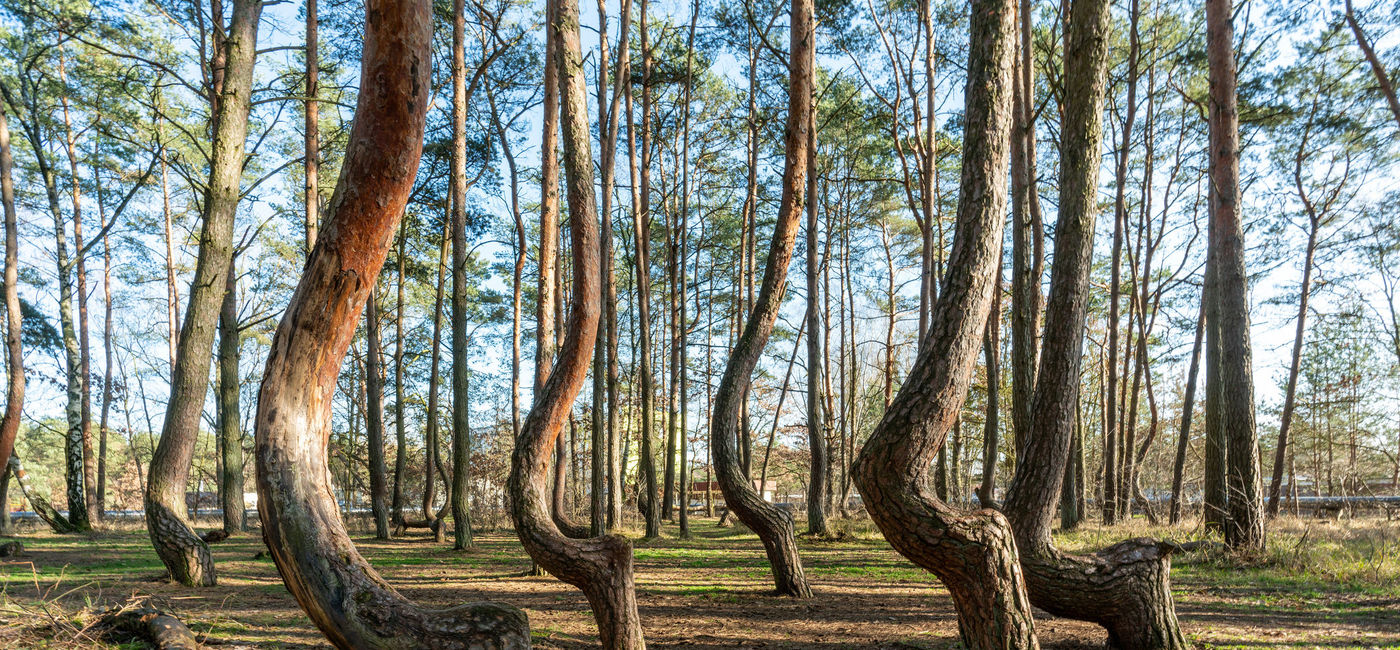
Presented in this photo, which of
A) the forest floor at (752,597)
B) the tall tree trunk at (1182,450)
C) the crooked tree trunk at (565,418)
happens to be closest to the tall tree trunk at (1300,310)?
the tall tree trunk at (1182,450)

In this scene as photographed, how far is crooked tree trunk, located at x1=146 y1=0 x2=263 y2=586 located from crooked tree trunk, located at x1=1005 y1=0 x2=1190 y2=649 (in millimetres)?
7480

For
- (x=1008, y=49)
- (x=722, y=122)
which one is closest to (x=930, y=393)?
(x=1008, y=49)

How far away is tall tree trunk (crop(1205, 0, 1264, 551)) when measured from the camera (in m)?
7.43

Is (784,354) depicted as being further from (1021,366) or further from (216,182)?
(216,182)

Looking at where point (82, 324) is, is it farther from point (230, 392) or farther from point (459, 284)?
point (459, 284)

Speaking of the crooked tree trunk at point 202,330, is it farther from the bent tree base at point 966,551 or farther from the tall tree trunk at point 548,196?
the bent tree base at point 966,551

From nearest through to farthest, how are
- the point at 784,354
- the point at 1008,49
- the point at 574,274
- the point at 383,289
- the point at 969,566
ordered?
the point at 969,566, the point at 1008,49, the point at 574,274, the point at 383,289, the point at 784,354

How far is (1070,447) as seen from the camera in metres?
4.80

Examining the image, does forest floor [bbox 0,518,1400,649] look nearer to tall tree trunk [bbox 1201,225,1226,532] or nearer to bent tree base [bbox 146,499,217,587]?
bent tree base [bbox 146,499,217,587]

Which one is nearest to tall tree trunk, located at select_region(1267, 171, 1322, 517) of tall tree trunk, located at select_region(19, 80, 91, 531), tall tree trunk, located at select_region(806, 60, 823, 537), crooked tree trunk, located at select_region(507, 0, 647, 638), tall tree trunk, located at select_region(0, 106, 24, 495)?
tall tree trunk, located at select_region(806, 60, 823, 537)

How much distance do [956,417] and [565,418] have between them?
9.14 feet

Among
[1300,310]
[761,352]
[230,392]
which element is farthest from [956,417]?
[1300,310]

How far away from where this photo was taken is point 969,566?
11.0 ft

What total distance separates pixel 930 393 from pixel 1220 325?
685 centimetres
